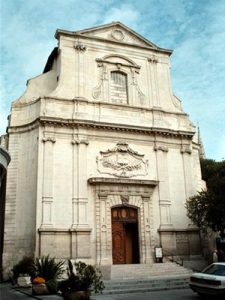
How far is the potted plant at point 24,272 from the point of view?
1733 centimetres

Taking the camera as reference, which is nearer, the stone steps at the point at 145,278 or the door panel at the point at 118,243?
the stone steps at the point at 145,278

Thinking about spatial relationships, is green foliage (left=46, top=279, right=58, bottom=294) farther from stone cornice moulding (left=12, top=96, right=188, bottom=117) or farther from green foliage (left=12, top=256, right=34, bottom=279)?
stone cornice moulding (left=12, top=96, right=188, bottom=117)

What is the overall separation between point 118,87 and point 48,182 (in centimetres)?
832

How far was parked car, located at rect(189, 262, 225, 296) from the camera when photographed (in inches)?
486

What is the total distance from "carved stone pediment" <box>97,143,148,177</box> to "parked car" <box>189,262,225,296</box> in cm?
979

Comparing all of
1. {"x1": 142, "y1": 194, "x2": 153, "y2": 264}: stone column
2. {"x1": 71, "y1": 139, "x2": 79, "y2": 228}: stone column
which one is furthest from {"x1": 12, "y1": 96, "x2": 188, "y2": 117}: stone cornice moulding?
{"x1": 142, "y1": 194, "x2": 153, "y2": 264}: stone column

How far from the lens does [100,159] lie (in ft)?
73.7

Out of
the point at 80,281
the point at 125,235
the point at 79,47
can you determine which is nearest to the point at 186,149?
the point at 125,235

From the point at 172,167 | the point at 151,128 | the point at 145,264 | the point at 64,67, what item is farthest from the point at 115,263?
the point at 64,67

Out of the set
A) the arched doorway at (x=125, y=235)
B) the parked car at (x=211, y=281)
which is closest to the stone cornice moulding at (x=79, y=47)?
the arched doorway at (x=125, y=235)

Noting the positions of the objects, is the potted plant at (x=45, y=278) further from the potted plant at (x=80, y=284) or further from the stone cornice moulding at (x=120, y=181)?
the stone cornice moulding at (x=120, y=181)

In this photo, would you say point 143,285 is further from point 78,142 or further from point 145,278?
point 78,142

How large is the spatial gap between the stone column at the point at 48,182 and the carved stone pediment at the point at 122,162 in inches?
113

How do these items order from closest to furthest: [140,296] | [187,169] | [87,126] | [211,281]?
[211,281], [140,296], [87,126], [187,169]
